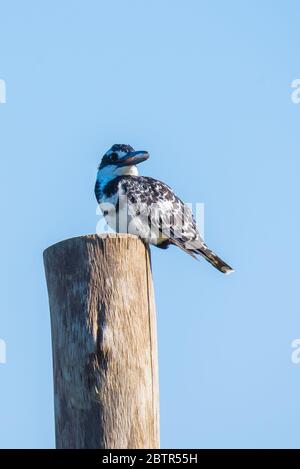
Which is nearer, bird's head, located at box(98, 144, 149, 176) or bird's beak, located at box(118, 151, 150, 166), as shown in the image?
bird's beak, located at box(118, 151, 150, 166)

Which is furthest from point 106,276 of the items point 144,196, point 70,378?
point 144,196

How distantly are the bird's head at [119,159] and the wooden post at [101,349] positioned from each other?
13.2 ft

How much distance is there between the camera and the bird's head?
28.2 feet

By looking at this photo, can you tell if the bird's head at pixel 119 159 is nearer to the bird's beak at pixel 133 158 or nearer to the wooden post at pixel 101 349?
the bird's beak at pixel 133 158

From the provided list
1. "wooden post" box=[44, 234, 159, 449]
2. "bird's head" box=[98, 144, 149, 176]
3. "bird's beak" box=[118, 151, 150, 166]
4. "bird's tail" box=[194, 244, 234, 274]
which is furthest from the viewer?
"bird's head" box=[98, 144, 149, 176]

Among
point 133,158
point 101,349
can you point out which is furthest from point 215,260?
point 101,349

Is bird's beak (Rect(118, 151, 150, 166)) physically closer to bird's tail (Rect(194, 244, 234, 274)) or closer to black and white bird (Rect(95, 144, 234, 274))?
black and white bird (Rect(95, 144, 234, 274))

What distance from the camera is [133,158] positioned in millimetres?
8555

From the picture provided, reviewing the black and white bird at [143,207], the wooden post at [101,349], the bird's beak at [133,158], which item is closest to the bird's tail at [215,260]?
the black and white bird at [143,207]

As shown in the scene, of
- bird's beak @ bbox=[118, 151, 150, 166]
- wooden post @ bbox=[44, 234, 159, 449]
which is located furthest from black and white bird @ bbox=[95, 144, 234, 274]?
wooden post @ bbox=[44, 234, 159, 449]

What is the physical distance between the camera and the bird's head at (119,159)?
28.2 feet

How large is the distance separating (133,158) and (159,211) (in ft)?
2.09

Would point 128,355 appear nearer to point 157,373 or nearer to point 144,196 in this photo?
point 157,373
